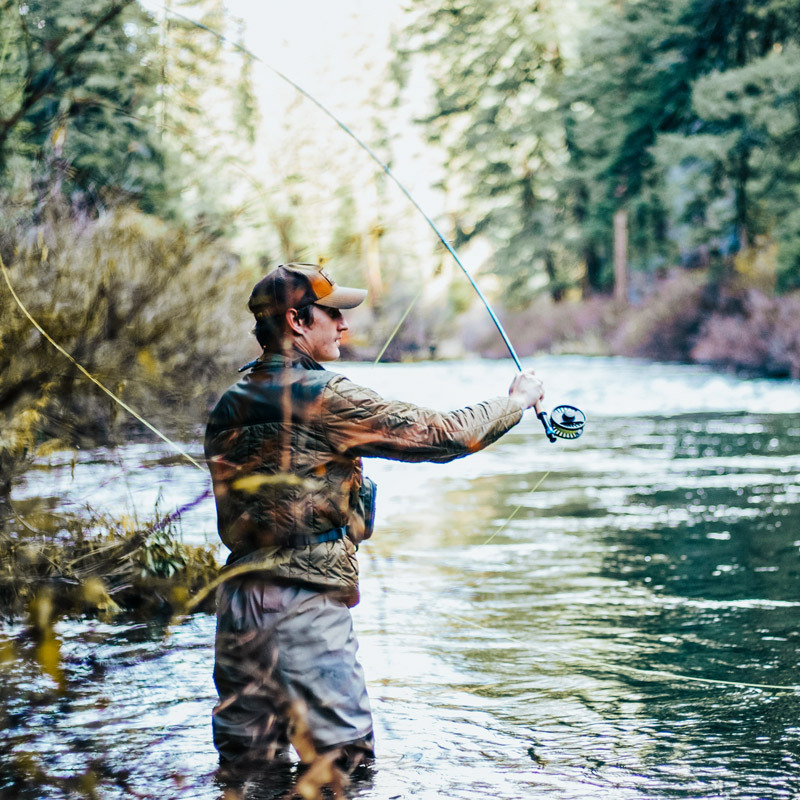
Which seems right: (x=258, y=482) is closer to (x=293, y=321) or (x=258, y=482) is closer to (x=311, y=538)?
(x=311, y=538)

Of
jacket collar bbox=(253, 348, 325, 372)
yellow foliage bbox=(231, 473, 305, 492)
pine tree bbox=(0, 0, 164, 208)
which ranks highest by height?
pine tree bbox=(0, 0, 164, 208)

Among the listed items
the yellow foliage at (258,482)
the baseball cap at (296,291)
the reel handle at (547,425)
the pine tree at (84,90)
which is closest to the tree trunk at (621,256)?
the pine tree at (84,90)

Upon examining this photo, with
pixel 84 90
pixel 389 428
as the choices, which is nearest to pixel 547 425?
pixel 389 428

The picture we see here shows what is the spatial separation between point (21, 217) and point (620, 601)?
11.6ft

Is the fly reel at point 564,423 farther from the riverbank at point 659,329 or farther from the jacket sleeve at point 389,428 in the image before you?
the riverbank at point 659,329

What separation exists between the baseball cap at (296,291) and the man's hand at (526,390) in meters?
0.50

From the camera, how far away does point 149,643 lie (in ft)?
15.8

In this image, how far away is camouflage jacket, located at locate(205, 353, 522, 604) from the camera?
8.95ft

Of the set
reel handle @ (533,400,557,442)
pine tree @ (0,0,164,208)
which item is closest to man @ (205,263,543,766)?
reel handle @ (533,400,557,442)

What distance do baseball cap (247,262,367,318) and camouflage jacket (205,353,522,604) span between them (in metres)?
0.14

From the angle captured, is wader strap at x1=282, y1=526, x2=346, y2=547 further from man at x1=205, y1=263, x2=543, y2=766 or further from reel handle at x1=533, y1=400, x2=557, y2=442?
reel handle at x1=533, y1=400, x2=557, y2=442

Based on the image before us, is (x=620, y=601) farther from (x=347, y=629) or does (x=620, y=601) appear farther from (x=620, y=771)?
(x=347, y=629)

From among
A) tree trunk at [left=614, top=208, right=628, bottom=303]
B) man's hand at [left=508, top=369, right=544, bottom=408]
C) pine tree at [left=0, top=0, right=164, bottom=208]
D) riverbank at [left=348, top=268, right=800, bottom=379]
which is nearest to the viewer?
pine tree at [left=0, top=0, right=164, bottom=208]

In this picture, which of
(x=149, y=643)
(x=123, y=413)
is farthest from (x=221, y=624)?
(x=149, y=643)
